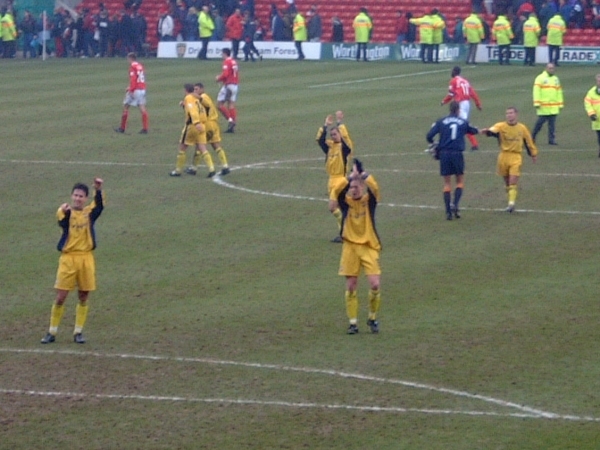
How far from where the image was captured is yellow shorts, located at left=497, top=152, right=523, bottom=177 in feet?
76.7

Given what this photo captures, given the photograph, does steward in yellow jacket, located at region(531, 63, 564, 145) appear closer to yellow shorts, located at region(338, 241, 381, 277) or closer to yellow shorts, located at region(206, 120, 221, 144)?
yellow shorts, located at region(206, 120, 221, 144)

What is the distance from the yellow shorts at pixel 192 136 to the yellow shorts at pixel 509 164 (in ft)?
21.4

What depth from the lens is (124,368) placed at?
13930 mm

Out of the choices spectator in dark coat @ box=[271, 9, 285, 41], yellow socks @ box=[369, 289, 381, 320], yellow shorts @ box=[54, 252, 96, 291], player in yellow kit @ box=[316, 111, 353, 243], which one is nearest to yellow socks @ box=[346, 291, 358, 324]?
yellow socks @ box=[369, 289, 381, 320]

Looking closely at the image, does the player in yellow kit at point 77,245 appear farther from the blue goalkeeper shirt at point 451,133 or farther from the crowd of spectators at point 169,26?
the crowd of spectators at point 169,26

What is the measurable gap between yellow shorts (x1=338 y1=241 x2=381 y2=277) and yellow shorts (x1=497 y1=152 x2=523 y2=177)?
8727 mm

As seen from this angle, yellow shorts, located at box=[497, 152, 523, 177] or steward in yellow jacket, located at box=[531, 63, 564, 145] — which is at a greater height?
steward in yellow jacket, located at box=[531, 63, 564, 145]

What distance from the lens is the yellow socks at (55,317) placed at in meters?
14.8

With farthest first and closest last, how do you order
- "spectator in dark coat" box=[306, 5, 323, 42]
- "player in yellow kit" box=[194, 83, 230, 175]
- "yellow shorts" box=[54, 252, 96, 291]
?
"spectator in dark coat" box=[306, 5, 323, 42] < "player in yellow kit" box=[194, 83, 230, 175] < "yellow shorts" box=[54, 252, 96, 291]

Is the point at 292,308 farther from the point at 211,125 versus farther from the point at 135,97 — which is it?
the point at 135,97

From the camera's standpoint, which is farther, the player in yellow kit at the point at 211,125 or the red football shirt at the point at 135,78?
the red football shirt at the point at 135,78

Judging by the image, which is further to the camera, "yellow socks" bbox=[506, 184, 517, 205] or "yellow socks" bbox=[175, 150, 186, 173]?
"yellow socks" bbox=[175, 150, 186, 173]

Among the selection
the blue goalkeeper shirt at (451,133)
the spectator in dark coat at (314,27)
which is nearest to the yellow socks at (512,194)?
the blue goalkeeper shirt at (451,133)

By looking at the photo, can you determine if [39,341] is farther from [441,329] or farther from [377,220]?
[377,220]
